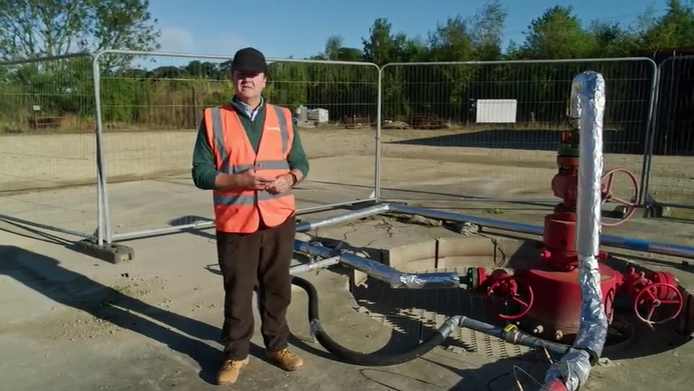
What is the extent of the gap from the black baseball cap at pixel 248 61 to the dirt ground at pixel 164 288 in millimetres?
1809

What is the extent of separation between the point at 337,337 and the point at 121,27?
125 feet

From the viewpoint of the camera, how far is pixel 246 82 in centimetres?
320

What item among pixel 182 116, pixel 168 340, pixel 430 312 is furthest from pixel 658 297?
pixel 182 116

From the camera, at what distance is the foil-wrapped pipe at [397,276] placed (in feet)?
15.3

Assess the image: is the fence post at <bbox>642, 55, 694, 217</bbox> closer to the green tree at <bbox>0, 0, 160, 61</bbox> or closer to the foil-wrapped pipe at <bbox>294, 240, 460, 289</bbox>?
the foil-wrapped pipe at <bbox>294, 240, 460, 289</bbox>

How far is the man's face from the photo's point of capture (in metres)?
3.19

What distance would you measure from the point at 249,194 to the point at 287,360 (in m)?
1.08

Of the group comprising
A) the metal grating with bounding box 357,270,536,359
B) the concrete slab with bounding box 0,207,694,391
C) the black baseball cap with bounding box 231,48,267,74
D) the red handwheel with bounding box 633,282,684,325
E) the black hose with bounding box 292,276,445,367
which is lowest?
the metal grating with bounding box 357,270,536,359

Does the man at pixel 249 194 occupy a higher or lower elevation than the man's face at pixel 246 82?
lower

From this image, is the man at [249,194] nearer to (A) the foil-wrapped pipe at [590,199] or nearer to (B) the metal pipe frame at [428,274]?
(B) the metal pipe frame at [428,274]

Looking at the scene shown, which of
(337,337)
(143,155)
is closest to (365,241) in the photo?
(337,337)

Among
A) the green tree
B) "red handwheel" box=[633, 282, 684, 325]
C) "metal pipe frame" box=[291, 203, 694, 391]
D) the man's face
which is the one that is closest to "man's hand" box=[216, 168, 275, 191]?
the man's face

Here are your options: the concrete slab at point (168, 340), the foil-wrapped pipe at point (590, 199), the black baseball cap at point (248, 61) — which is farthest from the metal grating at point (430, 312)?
the black baseball cap at point (248, 61)

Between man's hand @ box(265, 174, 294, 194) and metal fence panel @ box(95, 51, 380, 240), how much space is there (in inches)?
127
